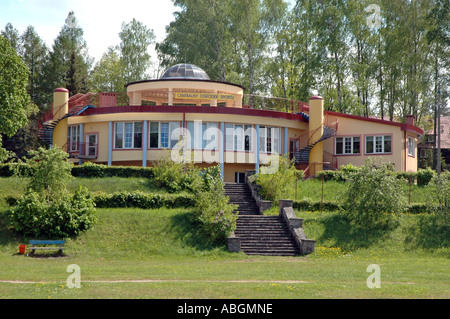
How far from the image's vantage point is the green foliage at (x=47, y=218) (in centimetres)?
2338

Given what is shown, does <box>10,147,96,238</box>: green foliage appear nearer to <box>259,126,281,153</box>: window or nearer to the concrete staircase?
the concrete staircase

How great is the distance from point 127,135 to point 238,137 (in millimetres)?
7355

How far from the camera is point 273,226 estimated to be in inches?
1005

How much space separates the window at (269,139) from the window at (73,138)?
12659 millimetres

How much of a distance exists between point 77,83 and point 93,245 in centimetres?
3420

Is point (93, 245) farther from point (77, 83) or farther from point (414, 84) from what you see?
point (77, 83)

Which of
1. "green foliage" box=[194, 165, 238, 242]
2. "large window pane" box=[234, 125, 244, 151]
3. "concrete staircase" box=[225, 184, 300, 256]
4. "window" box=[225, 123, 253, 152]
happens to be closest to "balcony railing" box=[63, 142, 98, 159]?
"window" box=[225, 123, 253, 152]

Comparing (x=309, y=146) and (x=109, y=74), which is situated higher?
(x=109, y=74)

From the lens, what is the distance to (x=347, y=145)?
128 ft

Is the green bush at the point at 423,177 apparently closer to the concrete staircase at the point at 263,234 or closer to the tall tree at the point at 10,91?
the concrete staircase at the point at 263,234

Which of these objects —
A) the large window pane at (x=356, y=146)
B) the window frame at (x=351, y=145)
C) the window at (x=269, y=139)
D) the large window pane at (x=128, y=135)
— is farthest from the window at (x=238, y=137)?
the large window pane at (x=356, y=146)

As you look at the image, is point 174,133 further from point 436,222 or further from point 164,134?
point 436,222

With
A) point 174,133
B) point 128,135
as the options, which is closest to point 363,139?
point 174,133
